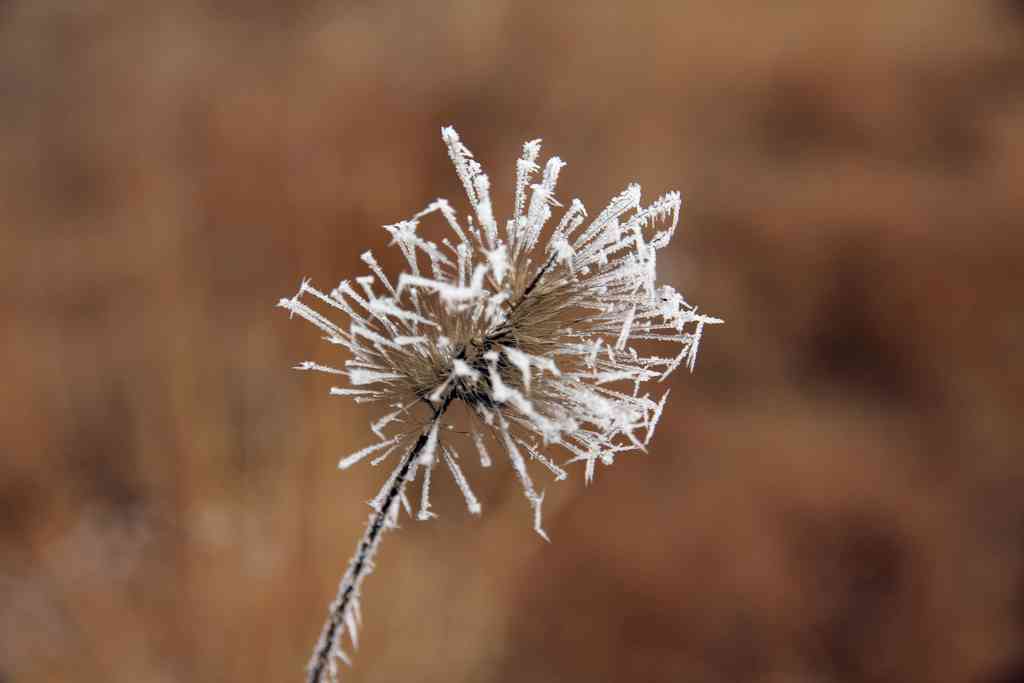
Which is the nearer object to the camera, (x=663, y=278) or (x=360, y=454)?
(x=360, y=454)

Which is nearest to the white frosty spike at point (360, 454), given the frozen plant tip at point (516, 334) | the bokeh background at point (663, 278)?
the frozen plant tip at point (516, 334)

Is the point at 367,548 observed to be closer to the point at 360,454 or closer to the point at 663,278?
the point at 360,454

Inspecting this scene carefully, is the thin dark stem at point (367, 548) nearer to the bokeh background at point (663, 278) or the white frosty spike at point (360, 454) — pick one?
the white frosty spike at point (360, 454)

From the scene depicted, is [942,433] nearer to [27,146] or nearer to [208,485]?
[208,485]

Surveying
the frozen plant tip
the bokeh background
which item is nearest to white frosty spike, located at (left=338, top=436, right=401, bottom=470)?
the frozen plant tip

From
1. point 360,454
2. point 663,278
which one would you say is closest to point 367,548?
point 360,454
